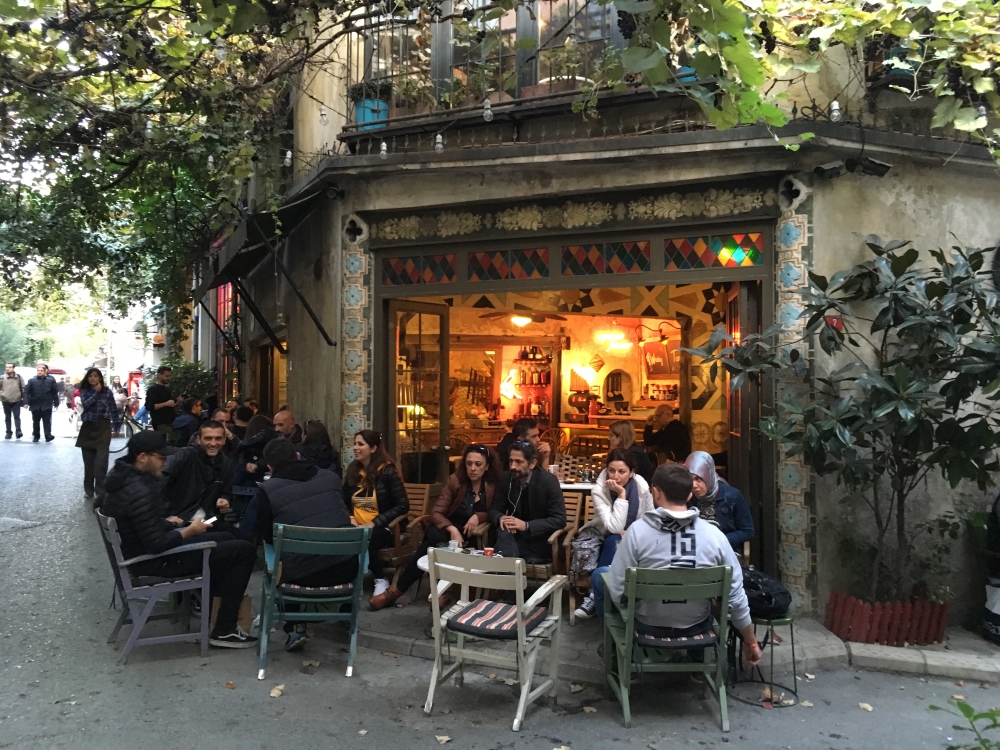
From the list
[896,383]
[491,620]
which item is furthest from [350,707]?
[896,383]

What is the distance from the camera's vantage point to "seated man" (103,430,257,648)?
544cm

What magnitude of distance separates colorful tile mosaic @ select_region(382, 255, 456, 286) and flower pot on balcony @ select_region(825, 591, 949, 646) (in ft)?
15.1

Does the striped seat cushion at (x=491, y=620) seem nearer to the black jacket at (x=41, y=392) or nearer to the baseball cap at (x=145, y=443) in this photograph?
the baseball cap at (x=145, y=443)

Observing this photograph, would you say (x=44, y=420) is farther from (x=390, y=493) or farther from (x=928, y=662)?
(x=928, y=662)

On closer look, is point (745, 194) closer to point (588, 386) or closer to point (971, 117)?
point (971, 117)

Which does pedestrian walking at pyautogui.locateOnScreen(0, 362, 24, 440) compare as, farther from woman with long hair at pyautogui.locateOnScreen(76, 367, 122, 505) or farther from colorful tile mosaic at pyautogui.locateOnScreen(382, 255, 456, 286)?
colorful tile mosaic at pyautogui.locateOnScreen(382, 255, 456, 286)

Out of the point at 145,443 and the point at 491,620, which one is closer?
the point at 491,620

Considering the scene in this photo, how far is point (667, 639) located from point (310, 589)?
7.64 feet

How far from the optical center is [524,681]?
184 inches

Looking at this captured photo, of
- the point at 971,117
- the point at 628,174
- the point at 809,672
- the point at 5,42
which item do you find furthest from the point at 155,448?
the point at 971,117

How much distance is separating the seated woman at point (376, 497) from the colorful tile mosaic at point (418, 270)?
5.92ft

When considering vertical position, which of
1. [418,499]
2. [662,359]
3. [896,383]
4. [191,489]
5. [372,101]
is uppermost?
[372,101]

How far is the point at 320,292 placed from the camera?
8.90 metres

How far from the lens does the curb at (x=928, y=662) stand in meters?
5.50
